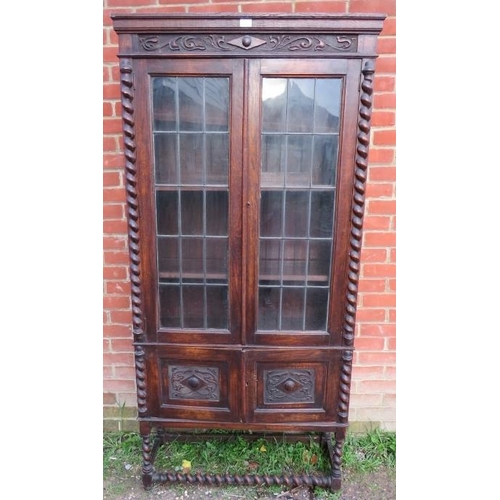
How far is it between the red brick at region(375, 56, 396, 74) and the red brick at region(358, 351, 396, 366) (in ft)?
4.87

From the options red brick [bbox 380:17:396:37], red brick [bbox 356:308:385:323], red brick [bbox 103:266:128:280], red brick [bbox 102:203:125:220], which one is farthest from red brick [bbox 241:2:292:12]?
red brick [bbox 356:308:385:323]

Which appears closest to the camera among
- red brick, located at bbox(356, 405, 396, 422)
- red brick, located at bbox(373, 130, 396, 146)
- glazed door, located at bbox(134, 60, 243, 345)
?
glazed door, located at bbox(134, 60, 243, 345)

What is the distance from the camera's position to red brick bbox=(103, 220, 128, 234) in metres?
2.10

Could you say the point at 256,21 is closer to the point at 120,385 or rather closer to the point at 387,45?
the point at 387,45

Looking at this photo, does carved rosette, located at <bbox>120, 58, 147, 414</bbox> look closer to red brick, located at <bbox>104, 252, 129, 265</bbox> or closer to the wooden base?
the wooden base

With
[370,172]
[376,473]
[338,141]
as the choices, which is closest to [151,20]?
[338,141]

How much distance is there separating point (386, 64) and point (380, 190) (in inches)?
23.8

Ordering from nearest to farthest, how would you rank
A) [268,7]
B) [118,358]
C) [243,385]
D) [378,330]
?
[243,385] < [268,7] < [378,330] < [118,358]

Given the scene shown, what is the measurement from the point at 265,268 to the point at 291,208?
0.28m

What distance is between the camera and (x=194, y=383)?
179 cm

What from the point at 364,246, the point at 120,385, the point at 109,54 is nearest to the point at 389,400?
the point at 364,246

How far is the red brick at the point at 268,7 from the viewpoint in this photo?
6.10 feet

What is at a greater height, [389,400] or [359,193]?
[359,193]

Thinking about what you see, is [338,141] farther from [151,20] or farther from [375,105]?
[151,20]
